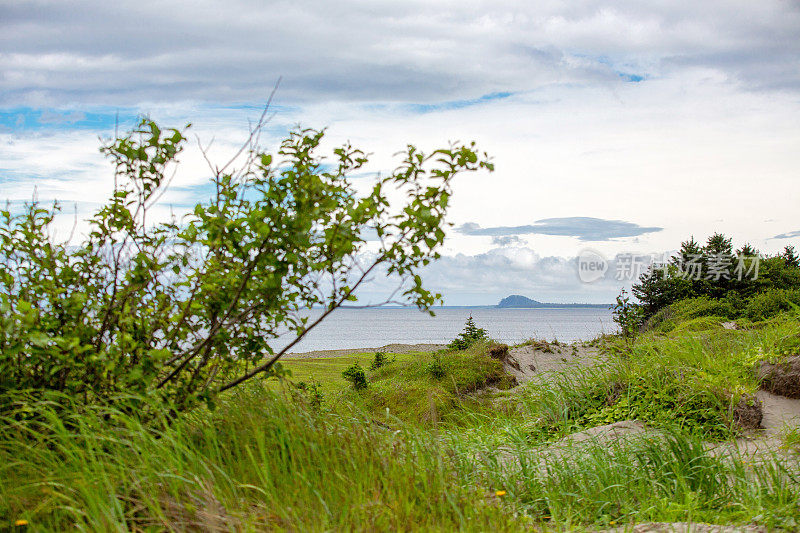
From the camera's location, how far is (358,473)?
3701 millimetres

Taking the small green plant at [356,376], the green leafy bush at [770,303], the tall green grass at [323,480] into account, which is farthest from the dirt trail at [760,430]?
the green leafy bush at [770,303]

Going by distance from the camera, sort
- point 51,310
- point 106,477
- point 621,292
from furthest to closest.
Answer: point 621,292, point 51,310, point 106,477

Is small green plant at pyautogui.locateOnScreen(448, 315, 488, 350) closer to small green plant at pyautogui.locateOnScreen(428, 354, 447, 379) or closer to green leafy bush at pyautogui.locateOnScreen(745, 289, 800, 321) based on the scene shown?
small green plant at pyautogui.locateOnScreen(428, 354, 447, 379)

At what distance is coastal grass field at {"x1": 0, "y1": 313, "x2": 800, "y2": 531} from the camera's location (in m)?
3.27

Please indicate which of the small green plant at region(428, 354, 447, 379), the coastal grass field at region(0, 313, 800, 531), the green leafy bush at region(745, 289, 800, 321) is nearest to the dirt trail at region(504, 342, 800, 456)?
the coastal grass field at region(0, 313, 800, 531)

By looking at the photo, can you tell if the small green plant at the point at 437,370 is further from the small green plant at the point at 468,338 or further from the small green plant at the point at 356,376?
the small green plant at the point at 468,338

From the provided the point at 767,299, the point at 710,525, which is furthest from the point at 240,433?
the point at 767,299

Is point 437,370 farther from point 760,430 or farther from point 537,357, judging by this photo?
point 760,430

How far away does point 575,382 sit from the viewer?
808 centimetres

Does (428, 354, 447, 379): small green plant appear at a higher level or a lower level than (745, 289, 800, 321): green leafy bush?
lower

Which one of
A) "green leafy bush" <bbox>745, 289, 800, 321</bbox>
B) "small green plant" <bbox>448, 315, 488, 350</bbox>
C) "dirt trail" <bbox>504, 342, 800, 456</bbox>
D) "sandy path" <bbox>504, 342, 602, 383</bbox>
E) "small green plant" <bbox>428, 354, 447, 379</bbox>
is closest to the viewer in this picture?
"dirt trail" <bbox>504, 342, 800, 456</bbox>

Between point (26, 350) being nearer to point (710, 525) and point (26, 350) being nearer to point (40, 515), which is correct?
point (40, 515)

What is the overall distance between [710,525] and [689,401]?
9.88ft

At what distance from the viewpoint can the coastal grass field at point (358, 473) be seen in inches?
129
